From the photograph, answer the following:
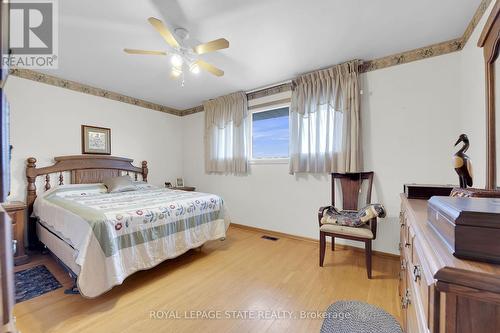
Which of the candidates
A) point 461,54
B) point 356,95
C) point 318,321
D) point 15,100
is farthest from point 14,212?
point 461,54

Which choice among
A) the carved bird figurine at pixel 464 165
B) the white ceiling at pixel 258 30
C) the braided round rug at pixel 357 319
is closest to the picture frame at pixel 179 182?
the white ceiling at pixel 258 30

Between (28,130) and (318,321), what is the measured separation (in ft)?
13.0

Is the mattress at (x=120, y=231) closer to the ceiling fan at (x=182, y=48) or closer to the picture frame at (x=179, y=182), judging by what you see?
the ceiling fan at (x=182, y=48)

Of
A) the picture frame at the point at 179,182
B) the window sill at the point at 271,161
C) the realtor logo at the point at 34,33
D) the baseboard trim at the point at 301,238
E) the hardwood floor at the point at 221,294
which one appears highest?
the realtor logo at the point at 34,33

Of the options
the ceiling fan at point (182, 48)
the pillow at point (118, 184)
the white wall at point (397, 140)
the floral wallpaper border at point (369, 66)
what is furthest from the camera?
the pillow at point (118, 184)

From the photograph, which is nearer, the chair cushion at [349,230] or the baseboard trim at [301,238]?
the chair cushion at [349,230]

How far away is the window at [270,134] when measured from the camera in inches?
131

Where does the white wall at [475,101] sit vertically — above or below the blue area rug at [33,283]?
above

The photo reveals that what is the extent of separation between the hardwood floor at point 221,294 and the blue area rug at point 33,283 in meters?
0.07

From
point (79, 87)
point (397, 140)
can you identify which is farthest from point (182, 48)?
point (397, 140)

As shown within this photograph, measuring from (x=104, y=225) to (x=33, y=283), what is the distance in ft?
3.62

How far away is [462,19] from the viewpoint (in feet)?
5.97

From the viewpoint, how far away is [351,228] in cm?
209

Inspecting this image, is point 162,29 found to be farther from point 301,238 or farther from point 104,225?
point 301,238
